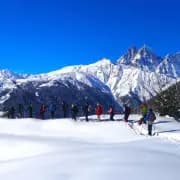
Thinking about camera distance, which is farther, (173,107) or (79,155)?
(173,107)

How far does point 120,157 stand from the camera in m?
19.1

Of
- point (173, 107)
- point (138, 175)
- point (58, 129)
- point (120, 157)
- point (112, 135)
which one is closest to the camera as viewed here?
point (138, 175)

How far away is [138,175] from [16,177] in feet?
12.9

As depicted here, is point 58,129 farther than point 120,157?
Yes

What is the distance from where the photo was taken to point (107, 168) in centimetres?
1673

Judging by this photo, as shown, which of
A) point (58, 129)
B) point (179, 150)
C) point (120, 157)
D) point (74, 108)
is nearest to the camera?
point (120, 157)

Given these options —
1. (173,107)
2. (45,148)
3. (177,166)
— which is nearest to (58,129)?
(45,148)

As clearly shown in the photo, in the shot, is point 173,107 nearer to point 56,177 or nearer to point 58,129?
point 58,129

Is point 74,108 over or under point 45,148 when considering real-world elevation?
over

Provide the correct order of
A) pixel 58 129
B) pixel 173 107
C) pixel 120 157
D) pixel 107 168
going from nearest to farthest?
pixel 107 168 → pixel 120 157 → pixel 58 129 → pixel 173 107

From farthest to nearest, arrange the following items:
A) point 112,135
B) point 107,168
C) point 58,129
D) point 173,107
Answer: point 173,107 → point 58,129 → point 112,135 → point 107,168

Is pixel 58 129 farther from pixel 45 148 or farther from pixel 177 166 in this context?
pixel 177 166

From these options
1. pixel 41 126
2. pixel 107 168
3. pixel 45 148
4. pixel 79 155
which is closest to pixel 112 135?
pixel 41 126

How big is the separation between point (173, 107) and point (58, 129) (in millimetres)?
22941
